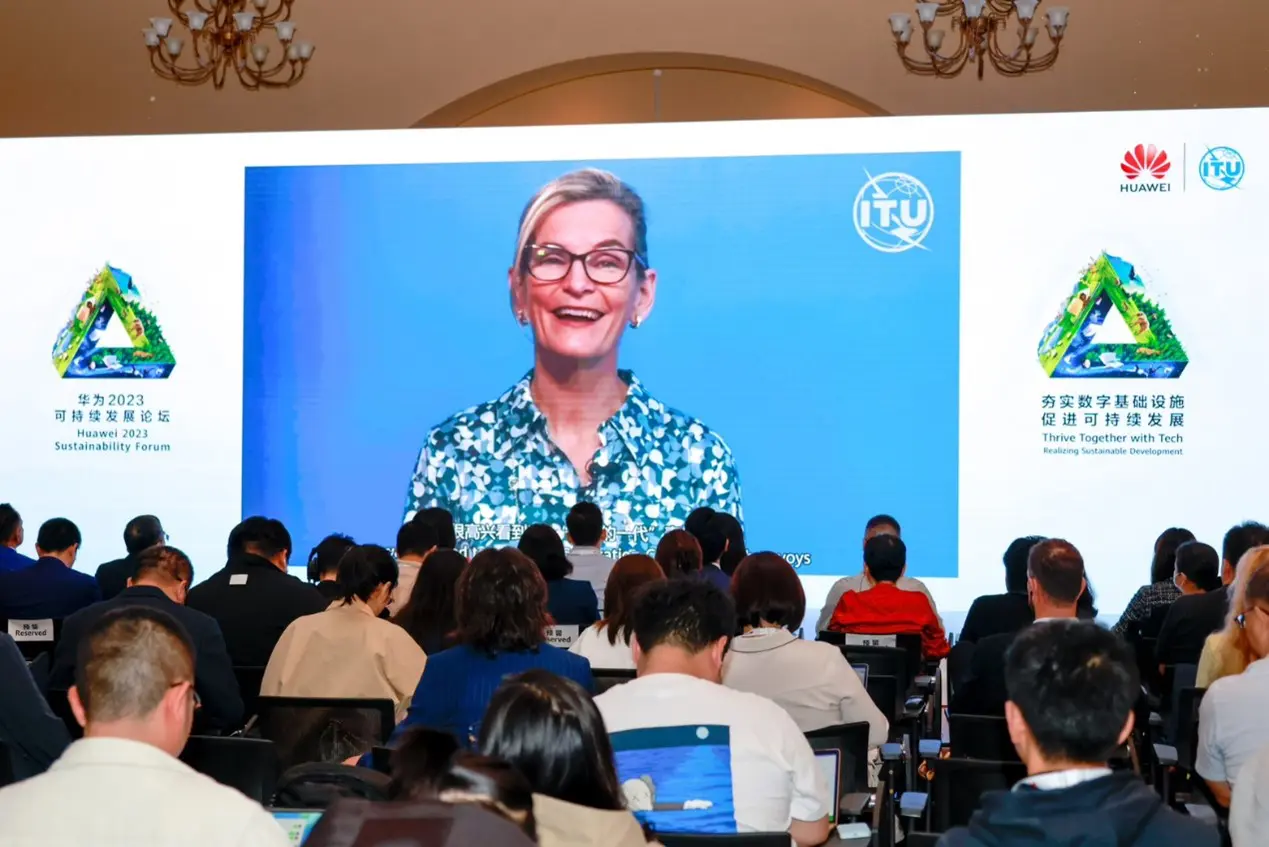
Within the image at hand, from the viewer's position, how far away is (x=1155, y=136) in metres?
7.69

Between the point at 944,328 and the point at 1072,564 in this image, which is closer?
the point at 1072,564

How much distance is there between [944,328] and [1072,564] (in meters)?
4.02

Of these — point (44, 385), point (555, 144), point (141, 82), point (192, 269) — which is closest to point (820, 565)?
point (555, 144)

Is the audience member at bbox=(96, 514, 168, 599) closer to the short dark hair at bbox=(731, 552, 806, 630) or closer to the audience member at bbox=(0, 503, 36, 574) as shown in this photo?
the audience member at bbox=(0, 503, 36, 574)

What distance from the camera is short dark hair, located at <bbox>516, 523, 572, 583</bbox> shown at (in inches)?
218

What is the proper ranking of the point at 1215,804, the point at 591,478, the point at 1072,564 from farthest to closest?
the point at 591,478
the point at 1072,564
the point at 1215,804

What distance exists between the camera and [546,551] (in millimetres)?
5555

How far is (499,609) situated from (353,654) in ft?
3.19

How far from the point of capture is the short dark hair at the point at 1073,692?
199 centimetres

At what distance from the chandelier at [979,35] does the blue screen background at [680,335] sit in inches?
49.9

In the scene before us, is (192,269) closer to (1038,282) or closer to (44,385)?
(44,385)

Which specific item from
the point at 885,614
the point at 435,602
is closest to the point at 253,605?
the point at 435,602

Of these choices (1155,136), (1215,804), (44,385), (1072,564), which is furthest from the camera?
(44,385)

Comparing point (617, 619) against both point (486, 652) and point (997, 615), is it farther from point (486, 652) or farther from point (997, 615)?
point (997, 615)
